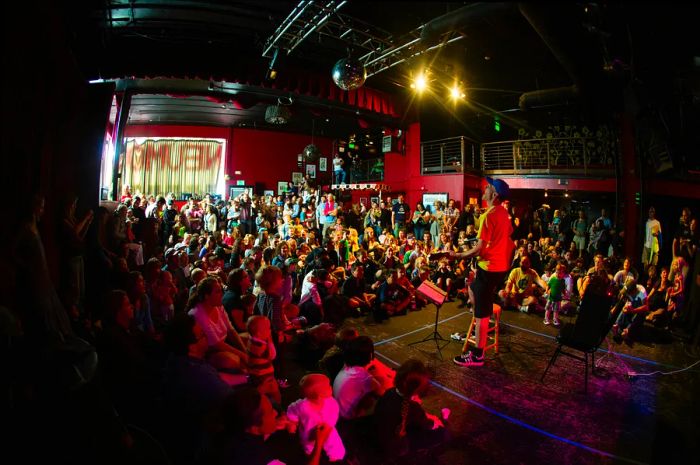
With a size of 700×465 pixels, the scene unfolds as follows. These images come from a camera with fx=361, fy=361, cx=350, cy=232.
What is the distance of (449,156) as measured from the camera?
45.8 ft

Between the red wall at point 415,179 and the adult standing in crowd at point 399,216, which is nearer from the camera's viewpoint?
the adult standing in crowd at point 399,216

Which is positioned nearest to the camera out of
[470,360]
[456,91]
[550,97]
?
[470,360]

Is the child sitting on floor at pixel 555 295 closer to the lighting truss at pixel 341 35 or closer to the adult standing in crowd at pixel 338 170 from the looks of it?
the lighting truss at pixel 341 35

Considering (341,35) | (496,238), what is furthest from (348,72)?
(496,238)

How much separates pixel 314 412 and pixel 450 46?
8666 mm

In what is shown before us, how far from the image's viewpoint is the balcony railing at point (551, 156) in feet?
37.1

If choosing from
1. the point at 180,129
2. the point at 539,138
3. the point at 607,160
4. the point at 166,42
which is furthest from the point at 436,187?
the point at 180,129

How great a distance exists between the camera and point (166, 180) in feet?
55.7

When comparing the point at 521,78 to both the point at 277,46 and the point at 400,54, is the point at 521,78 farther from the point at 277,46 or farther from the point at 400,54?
the point at 277,46

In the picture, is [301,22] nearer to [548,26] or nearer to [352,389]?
[548,26]

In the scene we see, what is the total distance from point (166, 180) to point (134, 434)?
16708 mm

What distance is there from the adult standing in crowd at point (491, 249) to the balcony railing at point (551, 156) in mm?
8626

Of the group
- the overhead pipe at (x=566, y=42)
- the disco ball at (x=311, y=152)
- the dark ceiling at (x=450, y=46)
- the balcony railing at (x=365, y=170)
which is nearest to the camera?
the overhead pipe at (x=566, y=42)

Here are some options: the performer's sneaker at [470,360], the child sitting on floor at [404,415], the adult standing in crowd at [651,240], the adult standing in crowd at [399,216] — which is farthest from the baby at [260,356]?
the adult standing in crowd at [651,240]
